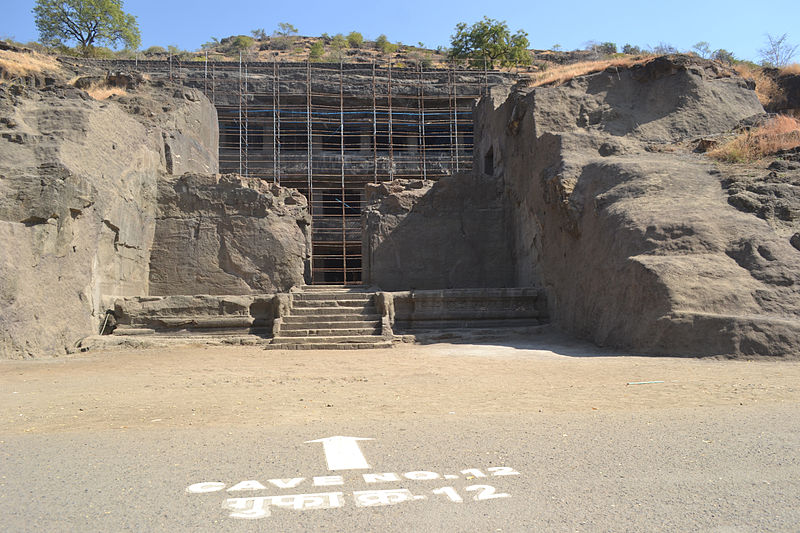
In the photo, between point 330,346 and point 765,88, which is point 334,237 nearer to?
point 330,346

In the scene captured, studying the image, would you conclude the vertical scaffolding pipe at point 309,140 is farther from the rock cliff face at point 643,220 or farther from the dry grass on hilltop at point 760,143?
the dry grass on hilltop at point 760,143

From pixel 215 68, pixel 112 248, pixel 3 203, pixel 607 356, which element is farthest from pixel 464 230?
pixel 215 68

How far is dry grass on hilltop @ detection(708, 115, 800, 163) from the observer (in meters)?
9.83

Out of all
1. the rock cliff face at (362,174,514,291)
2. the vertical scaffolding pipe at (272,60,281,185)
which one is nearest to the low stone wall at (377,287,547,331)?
the rock cliff face at (362,174,514,291)

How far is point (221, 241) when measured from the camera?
11625 millimetres

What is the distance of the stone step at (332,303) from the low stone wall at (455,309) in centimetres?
36

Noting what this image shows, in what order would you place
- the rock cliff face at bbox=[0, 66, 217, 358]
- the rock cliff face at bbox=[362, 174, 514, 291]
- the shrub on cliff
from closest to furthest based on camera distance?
the rock cliff face at bbox=[0, 66, 217, 358] < the rock cliff face at bbox=[362, 174, 514, 291] < the shrub on cliff

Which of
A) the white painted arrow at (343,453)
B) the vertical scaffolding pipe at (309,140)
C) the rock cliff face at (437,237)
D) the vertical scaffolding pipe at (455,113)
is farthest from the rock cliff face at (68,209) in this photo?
the vertical scaffolding pipe at (455,113)

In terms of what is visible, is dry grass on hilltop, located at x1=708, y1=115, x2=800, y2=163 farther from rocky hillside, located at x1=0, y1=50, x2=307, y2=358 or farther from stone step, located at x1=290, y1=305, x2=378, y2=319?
rocky hillside, located at x1=0, y1=50, x2=307, y2=358

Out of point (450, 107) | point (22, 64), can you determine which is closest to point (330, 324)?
point (450, 107)

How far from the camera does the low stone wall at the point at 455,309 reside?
33.1 ft

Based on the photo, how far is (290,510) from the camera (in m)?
2.09

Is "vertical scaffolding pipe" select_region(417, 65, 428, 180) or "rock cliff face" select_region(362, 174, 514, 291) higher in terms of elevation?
"vertical scaffolding pipe" select_region(417, 65, 428, 180)

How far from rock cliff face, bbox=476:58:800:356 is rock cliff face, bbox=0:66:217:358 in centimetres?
789
